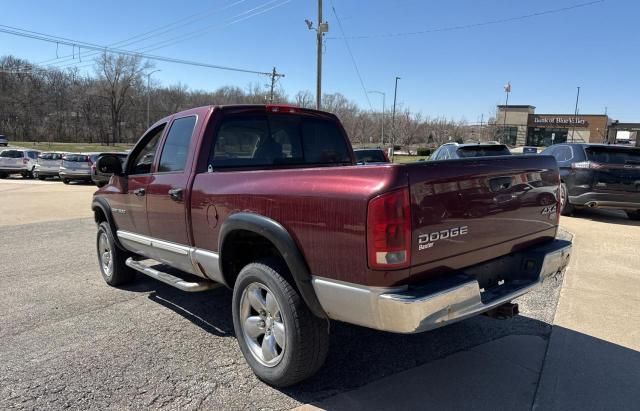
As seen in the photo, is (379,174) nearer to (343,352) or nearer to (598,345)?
(343,352)

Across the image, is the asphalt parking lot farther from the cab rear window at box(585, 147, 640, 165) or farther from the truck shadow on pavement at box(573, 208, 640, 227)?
the truck shadow on pavement at box(573, 208, 640, 227)

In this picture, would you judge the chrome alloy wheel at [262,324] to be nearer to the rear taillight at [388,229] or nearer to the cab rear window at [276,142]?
the rear taillight at [388,229]

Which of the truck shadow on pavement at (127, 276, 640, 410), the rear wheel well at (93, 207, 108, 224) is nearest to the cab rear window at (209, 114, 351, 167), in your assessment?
the truck shadow on pavement at (127, 276, 640, 410)

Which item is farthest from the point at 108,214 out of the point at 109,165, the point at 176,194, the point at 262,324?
the point at 262,324

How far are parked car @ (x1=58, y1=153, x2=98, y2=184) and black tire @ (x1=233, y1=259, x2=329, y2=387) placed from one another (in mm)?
22682

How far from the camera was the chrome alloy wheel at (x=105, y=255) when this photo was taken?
567 centimetres

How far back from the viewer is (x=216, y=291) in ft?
17.7

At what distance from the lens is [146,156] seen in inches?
205

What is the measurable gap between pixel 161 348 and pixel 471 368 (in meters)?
2.47

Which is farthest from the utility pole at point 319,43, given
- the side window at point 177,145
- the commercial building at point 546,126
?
the commercial building at point 546,126

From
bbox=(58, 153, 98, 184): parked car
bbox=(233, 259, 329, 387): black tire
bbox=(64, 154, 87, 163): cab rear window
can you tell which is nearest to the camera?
bbox=(233, 259, 329, 387): black tire

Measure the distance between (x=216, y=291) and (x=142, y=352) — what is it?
1636 millimetres

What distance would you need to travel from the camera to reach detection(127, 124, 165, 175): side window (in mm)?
4957

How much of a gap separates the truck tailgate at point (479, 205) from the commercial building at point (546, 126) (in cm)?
7864
